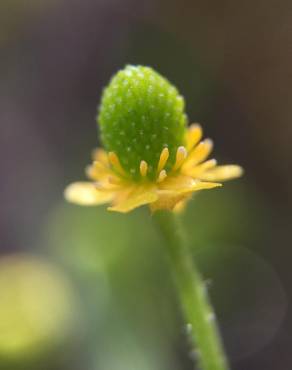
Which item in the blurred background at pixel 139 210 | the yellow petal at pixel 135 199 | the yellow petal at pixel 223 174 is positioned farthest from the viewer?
the blurred background at pixel 139 210

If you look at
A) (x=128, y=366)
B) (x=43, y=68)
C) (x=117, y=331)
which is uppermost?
(x=43, y=68)

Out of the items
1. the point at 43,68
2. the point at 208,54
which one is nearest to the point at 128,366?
the point at 208,54

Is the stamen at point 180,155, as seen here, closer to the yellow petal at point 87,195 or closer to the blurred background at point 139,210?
the yellow petal at point 87,195

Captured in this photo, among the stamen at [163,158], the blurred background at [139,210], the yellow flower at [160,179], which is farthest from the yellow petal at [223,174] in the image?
the blurred background at [139,210]

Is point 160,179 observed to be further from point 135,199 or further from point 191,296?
point 191,296

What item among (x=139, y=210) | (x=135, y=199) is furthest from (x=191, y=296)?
(x=139, y=210)

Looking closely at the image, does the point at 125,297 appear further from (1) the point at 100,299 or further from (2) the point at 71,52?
(2) the point at 71,52
